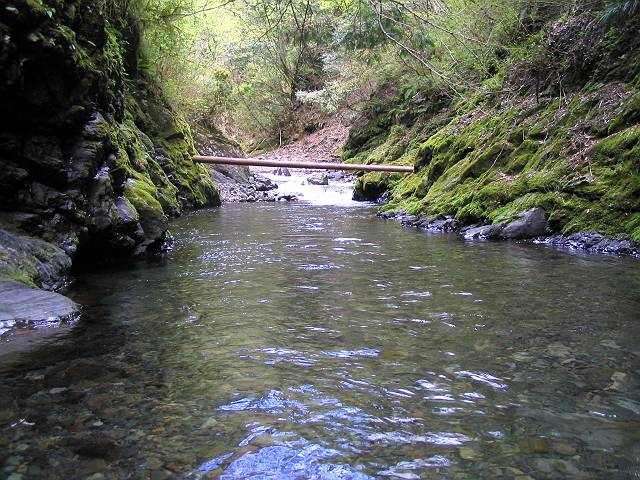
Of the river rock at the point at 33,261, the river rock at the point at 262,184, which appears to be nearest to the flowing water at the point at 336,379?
the river rock at the point at 33,261

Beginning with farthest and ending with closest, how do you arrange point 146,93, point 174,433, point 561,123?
point 146,93 < point 561,123 < point 174,433

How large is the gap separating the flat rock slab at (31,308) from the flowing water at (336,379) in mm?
174

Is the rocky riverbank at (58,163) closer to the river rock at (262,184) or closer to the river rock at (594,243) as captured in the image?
the river rock at (594,243)

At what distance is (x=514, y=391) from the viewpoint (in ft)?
9.82

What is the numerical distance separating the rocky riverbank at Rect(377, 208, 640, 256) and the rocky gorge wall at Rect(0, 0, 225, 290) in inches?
198

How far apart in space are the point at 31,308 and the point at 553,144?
831 cm

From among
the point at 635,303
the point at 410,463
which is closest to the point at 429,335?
the point at 410,463

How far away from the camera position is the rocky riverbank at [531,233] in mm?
7062

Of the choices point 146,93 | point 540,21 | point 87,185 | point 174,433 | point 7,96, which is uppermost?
point 540,21

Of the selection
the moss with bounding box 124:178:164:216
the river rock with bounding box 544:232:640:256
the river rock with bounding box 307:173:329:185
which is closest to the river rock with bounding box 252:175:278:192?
the river rock with bounding box 307:173:329:185

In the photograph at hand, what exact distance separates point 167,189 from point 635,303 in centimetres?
998

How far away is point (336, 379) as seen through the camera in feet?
10.5

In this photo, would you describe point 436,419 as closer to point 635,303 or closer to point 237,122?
point 635,303

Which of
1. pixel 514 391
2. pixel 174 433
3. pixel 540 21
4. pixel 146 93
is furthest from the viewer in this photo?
pixel 146 93
